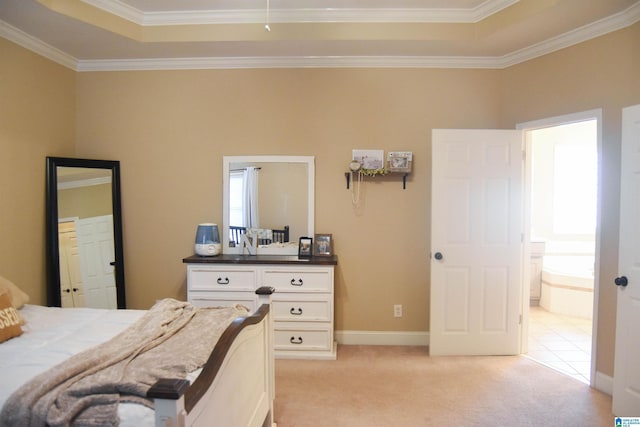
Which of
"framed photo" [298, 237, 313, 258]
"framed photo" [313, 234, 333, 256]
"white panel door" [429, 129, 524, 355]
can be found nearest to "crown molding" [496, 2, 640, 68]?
"white panel door" [429, 129, 524, 355]

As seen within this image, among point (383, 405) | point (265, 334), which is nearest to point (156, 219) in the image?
point (265, 334)

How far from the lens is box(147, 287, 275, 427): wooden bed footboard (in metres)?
1.05

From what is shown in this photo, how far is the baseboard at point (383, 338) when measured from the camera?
347 cm

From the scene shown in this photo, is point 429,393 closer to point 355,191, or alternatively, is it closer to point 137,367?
point 355,191

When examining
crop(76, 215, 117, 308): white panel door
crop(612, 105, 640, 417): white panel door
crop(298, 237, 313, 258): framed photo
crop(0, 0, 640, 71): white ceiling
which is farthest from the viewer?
crop(298, 237, 313, 258): framed photo

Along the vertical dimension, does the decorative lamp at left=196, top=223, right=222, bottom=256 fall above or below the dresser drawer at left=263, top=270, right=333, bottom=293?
above

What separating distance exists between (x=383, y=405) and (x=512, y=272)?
5.52 ft

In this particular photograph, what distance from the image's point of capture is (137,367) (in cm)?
142

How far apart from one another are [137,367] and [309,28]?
2.73 m

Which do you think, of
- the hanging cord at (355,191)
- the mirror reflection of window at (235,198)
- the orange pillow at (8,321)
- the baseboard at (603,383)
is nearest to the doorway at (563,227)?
the baseboard at (603,383)

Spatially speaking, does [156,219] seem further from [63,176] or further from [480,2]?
[480,2]

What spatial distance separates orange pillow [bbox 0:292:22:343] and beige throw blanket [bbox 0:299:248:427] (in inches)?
24.4

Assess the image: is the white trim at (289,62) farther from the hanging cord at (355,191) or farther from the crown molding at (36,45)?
the hanging cord at (355,191)

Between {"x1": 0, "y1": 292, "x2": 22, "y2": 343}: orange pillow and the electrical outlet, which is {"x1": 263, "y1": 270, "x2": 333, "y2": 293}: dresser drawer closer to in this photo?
the electrical outlet
